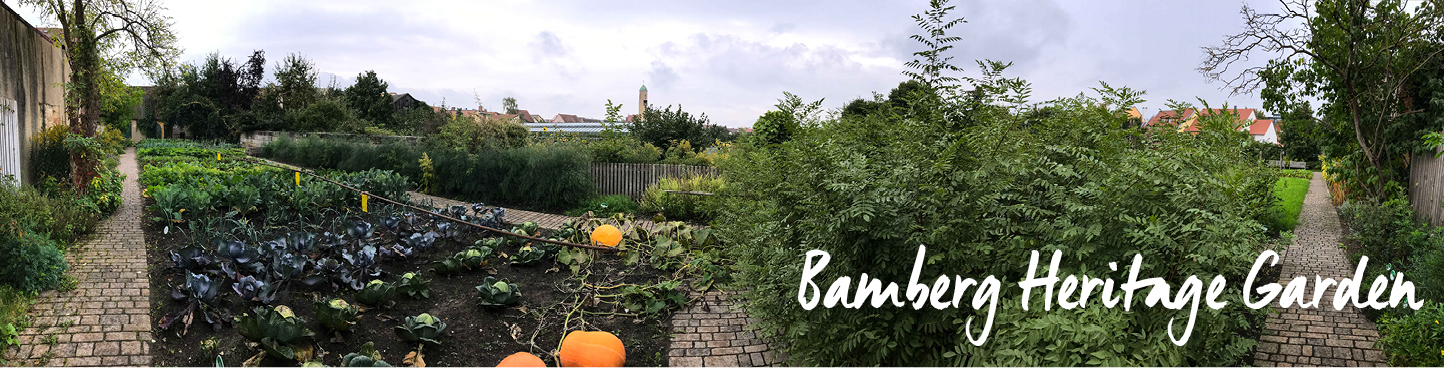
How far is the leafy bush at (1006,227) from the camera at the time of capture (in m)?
2.29

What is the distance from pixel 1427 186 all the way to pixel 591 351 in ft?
26.9

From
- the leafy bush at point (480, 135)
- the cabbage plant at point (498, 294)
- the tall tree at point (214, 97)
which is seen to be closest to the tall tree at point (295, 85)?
the tall tree at point (214, 97)

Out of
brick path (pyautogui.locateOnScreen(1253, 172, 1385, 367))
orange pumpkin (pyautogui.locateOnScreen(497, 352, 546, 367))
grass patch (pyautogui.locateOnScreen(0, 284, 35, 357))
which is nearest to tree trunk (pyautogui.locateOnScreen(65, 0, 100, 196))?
grass patch (pyautogui.locateOnScreen(0, 284, 35, 357))

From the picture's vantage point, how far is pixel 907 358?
2963 millimetres

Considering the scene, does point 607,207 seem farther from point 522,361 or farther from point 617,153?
point 522,361

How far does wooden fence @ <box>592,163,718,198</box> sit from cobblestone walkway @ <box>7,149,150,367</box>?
7208 millimetres

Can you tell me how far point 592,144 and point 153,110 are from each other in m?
31.5

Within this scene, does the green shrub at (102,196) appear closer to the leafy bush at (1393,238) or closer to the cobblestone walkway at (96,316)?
the cobblestone walkway at (96,316)

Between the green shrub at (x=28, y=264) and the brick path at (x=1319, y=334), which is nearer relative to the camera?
A: the brick path at (x=1319, y=334)

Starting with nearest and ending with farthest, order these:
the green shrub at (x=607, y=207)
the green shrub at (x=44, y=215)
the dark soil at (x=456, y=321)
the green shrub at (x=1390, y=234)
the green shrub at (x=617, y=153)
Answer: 1. the dark soil at (x=456, y=321)
2. the green shrub at (x=44, y=215)
3. the green shrub at (x=1390, y=234)
4. the green shrub at (x=607, y=207)
5. the green shrub at (x=617, y=153)

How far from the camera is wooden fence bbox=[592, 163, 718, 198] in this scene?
12.2 meters

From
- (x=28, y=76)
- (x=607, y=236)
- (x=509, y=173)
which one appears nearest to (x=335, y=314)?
(x=607, y=236)

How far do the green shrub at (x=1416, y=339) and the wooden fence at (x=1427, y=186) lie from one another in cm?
332

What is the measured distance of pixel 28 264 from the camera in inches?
183
